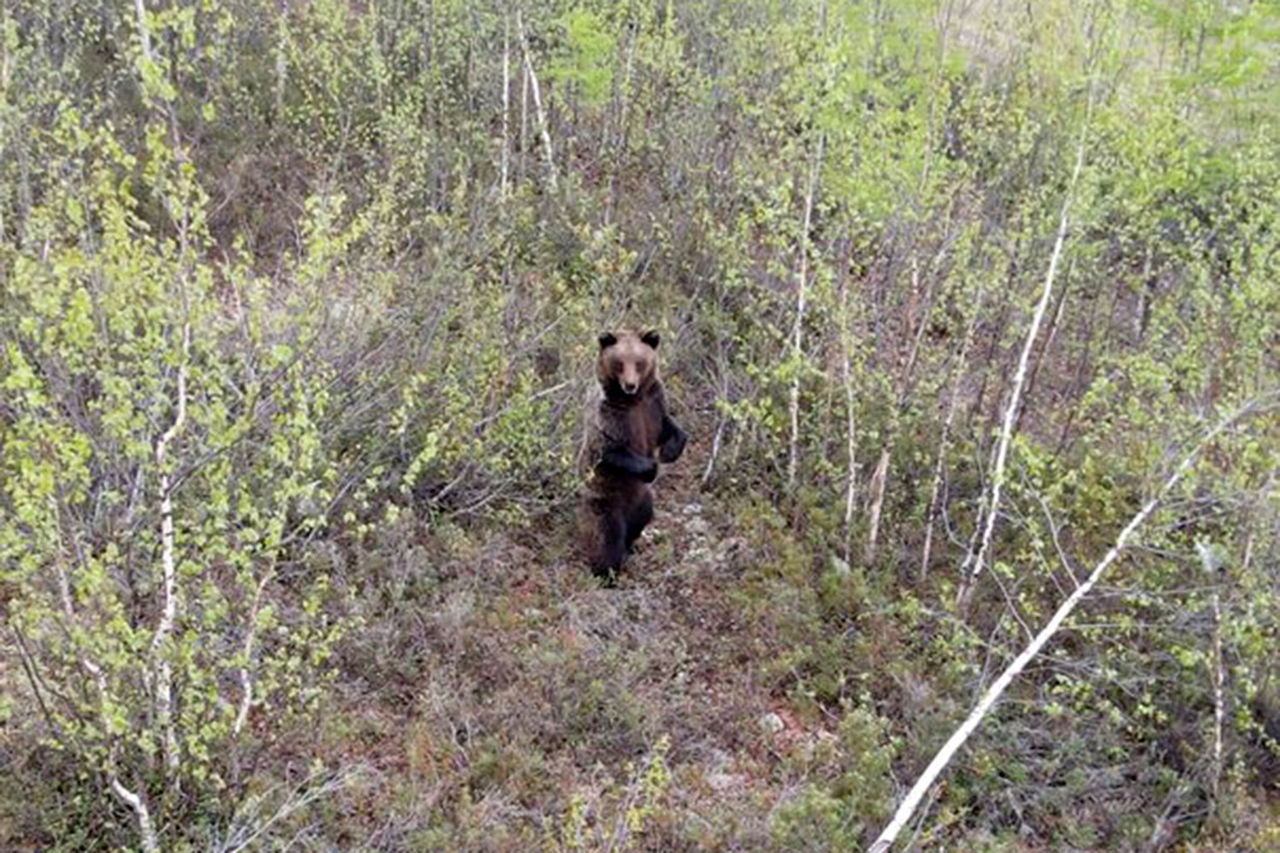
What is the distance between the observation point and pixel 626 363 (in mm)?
6723

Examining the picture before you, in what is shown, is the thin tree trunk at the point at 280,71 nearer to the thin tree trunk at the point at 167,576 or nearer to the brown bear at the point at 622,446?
the brown bear at the point at 622,446

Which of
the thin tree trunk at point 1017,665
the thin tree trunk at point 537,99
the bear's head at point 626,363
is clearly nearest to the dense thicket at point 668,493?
the thin tree trunk at point 1017,665

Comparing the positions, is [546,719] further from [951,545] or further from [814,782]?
[951,545]

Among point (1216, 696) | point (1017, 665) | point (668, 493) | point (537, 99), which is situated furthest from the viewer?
point (537, 99)

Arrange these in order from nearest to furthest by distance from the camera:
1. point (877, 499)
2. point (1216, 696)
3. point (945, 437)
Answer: point (1216, 696)
point (945, 437)
point (877, 499)

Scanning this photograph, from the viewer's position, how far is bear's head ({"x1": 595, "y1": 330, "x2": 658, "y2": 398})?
6719mm

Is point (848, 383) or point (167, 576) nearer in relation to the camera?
point (167, 576)

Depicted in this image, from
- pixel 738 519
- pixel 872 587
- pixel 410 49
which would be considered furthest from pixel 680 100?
pixel 872 587

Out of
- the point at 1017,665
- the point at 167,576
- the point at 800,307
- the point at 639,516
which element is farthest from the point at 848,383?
the point at 167,576

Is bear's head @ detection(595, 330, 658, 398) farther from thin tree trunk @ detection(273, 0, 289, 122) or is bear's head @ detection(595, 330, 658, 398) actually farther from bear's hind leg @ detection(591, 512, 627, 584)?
thin tree trunk @ detection(273, 0, 289, 122)

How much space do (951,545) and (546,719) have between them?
4244 millimetres

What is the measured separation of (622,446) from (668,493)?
211 centimetres

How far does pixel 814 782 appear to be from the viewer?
5.99m

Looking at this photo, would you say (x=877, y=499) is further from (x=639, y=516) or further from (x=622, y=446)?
(x=622, y=446)
